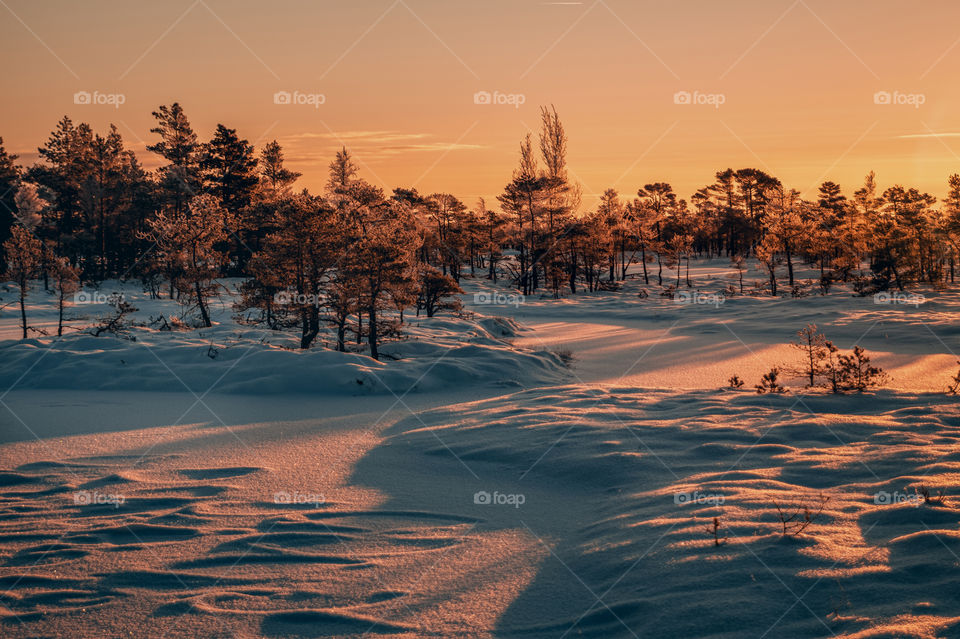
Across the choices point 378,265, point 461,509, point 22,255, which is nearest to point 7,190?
point 22,255

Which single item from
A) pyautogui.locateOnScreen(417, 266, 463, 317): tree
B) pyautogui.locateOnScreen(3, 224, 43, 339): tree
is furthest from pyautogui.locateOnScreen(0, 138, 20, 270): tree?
pyautogui.locateOnScreen(417, 266, 463, 317): tree

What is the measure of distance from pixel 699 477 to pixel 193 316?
31.1 m

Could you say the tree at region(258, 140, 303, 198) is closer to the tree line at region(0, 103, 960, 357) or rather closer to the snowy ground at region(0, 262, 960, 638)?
the tree line at region(0, 103, 960, 357)

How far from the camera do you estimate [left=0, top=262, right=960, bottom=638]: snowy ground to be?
4059 mm

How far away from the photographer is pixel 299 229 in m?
20.5

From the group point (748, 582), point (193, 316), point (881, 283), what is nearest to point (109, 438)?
point (748, 582)

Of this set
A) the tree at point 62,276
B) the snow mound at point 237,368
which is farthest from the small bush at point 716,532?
the tree at point 62,276

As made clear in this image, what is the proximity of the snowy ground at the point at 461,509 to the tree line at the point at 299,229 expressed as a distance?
1007cm

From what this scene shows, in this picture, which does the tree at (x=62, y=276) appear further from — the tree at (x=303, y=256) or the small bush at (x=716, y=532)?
the small bush at (x=716, y=532)

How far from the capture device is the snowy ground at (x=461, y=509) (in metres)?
4.06

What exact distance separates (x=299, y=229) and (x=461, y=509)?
16346 mm

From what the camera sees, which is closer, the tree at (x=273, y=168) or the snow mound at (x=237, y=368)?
the snow mound at (x=237, y=368)

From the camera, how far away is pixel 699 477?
6.71 meters

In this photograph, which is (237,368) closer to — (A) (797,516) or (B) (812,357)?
(A) (797,516)
